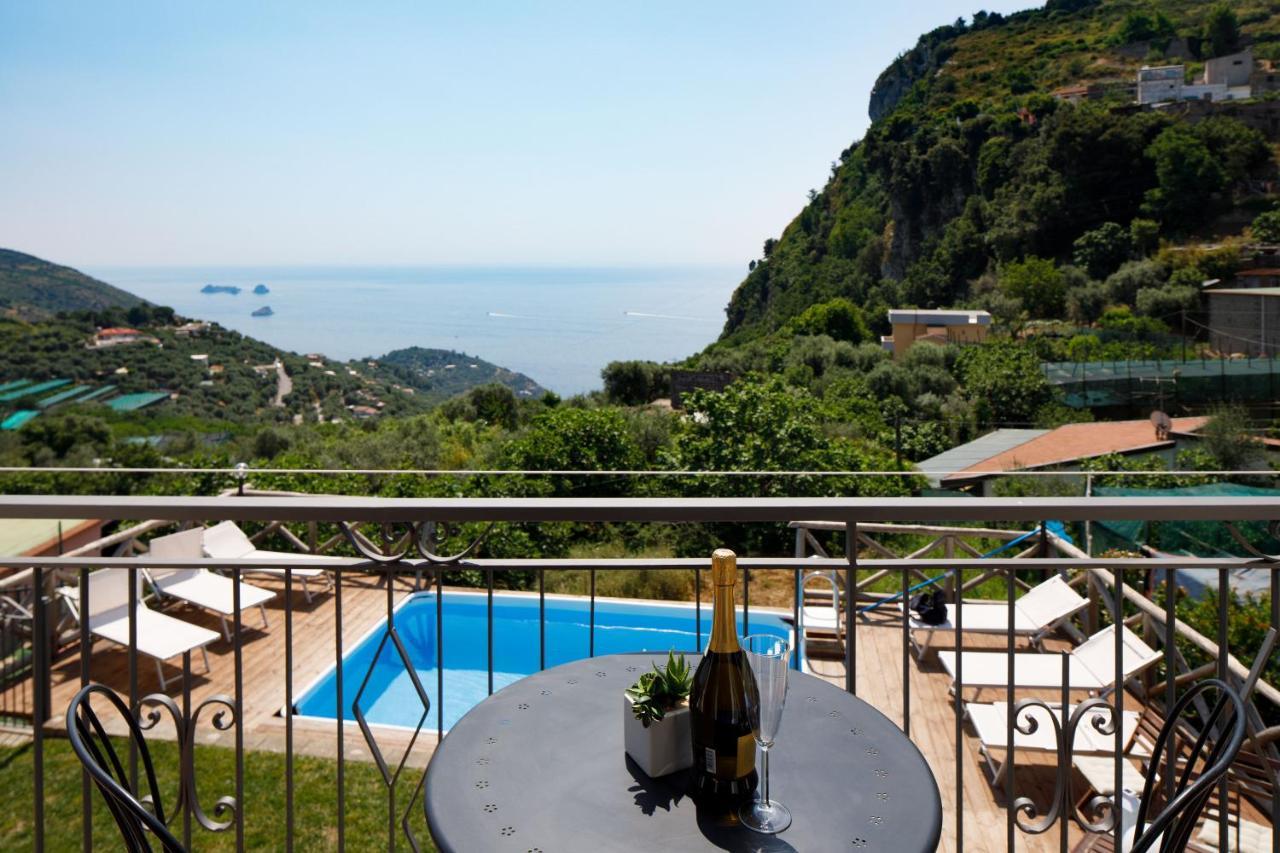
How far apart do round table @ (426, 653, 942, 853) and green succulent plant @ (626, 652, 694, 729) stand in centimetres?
9

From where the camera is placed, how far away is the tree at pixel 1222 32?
5162 cm

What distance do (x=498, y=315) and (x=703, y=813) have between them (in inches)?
2835

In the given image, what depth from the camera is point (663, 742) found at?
→ 1.02 metres

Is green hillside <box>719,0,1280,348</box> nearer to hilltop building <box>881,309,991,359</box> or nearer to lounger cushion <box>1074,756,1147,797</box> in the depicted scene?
hilltop building <box>881,309,991,359</box>

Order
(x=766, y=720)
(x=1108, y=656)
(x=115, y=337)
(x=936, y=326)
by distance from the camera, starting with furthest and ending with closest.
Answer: (x=936, y=326), (x=115, y=337), (x=1108, y=656), (x=766, y=720)

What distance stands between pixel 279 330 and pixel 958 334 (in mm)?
44129

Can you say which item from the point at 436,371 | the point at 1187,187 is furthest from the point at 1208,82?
the point at 436,371

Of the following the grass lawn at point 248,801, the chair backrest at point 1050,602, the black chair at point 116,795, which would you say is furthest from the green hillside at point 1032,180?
the black chair at point 116,795

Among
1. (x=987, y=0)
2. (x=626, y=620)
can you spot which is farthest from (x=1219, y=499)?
(x=987, y=0)

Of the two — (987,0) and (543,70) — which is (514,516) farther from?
(987,0)

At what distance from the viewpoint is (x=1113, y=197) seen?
4209 centimetres

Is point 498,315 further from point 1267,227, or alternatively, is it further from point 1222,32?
point 1222,32

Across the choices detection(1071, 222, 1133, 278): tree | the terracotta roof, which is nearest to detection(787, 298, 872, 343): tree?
detection(1071, 222, 1133, 278): tree

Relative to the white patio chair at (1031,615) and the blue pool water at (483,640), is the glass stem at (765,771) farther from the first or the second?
the blue pool water at (483,640)
